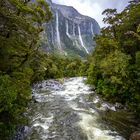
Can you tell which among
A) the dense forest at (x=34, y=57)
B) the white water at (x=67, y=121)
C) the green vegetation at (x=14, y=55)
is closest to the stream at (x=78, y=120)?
the white water at (x=67, y=121)

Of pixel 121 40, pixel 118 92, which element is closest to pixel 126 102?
pixel 118 92

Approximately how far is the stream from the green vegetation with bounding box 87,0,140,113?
1.94 m

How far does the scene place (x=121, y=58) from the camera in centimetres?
2978

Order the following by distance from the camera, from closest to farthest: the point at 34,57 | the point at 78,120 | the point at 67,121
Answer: the point at 34,57 < the point at 67,121 < the point at 78,120

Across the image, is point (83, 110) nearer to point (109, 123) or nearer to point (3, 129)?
point (109, 123)

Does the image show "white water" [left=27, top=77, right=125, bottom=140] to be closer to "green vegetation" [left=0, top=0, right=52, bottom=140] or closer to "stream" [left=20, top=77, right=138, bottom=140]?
"stream" [left=20, top=77, right=138, bottom=140]

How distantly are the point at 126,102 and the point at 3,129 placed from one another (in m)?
17.7

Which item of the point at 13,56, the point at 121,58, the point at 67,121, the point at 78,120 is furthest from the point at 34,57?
the point at 121,58

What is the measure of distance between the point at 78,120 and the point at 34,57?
6.90 metres

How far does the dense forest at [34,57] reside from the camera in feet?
52.5

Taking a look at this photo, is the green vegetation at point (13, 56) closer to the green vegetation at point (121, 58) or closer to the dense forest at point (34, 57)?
the dense forest at point (34, 57)

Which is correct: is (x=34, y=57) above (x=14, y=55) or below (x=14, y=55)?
below

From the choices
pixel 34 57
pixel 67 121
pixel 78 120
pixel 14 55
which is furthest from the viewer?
pixel 78 120

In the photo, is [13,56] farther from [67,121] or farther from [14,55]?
[67,121]
